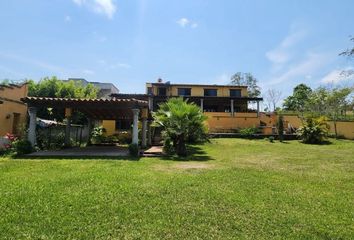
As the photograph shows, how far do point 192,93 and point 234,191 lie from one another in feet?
109

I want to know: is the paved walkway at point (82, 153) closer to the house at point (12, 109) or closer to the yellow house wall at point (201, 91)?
the house at point (12, 109)

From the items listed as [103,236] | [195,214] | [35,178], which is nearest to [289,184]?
[195,214]

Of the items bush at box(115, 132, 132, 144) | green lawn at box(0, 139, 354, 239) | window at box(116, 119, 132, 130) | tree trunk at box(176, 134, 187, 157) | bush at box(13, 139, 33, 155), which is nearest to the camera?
green lawn at box(0, 139, 354, 239)

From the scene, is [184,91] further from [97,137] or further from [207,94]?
[97,137]

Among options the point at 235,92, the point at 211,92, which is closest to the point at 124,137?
the point at 211,92

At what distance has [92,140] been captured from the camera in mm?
24828

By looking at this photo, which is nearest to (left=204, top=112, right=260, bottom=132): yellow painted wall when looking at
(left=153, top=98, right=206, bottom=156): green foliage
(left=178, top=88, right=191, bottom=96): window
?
(left=178, top=88, right=191, bottom=96): window

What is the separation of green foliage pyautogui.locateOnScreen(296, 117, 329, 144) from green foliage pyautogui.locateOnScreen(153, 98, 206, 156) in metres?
12.8

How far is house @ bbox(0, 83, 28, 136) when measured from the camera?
1730cm

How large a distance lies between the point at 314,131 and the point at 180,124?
48.8 feet

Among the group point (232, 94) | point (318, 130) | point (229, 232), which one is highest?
point (232, 94)

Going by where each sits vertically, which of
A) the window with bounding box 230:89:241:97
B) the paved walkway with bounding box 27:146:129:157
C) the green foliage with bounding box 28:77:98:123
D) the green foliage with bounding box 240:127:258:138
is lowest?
the paved walkway with bounding box 27:146:129:157

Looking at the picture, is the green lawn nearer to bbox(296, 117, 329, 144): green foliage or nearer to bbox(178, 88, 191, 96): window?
bbox(296, 117, 329, 144): green foliage

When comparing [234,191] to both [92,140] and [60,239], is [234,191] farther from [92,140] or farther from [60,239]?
[92,140]
